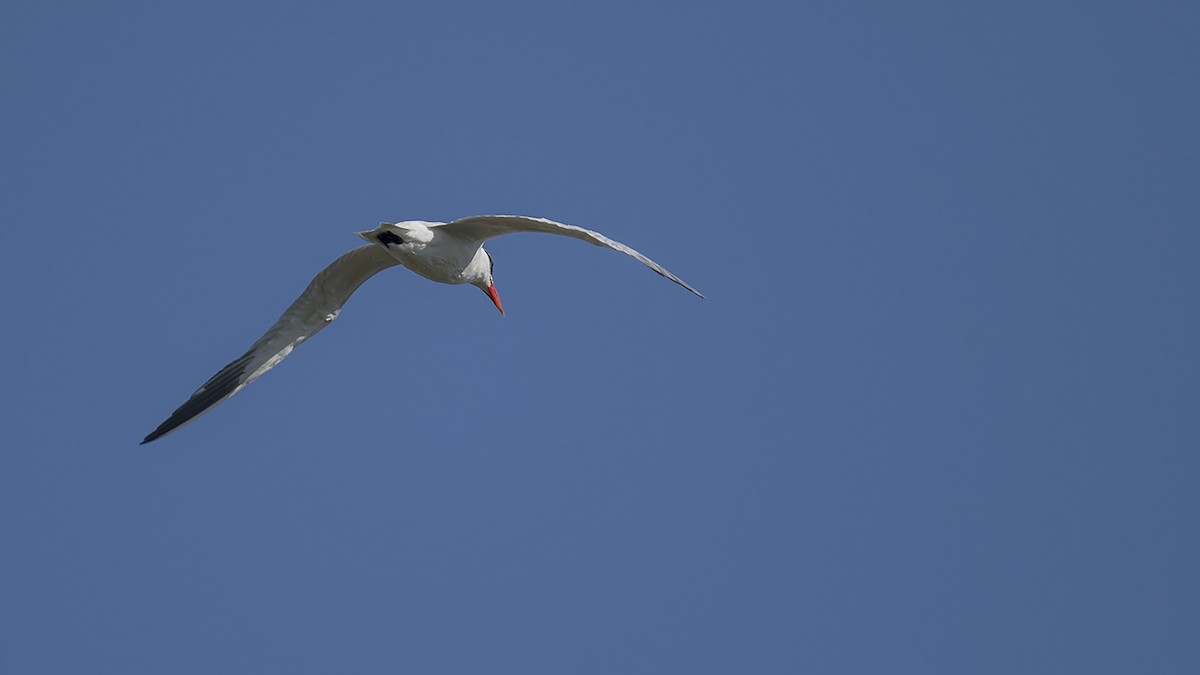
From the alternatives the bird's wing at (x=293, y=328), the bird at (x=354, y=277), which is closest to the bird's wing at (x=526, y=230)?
the bird at (x=354, y=277)

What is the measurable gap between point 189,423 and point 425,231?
131 inches

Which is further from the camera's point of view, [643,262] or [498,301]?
[498,301]

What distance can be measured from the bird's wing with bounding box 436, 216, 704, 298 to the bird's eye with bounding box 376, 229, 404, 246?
39 centimetres

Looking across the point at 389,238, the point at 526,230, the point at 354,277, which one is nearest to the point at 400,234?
the point at 389,238

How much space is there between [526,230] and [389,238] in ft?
5.22

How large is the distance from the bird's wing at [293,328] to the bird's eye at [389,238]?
1542 millimetres

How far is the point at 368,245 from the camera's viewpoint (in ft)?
42.6

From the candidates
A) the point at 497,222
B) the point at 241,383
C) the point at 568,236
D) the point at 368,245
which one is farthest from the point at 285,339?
the point at 568,236

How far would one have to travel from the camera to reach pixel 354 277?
13.5 meters

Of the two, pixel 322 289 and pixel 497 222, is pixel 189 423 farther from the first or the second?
pixel 497 222

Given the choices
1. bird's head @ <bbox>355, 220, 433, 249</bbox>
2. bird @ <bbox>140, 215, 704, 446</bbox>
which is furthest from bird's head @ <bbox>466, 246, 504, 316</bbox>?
bird's head @ <bbox>355, 220, 433, 249</bbox>

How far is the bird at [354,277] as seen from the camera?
38.4 feet

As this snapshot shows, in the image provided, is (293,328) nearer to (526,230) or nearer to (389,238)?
(389,238)

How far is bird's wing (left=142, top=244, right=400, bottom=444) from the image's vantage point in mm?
13289
